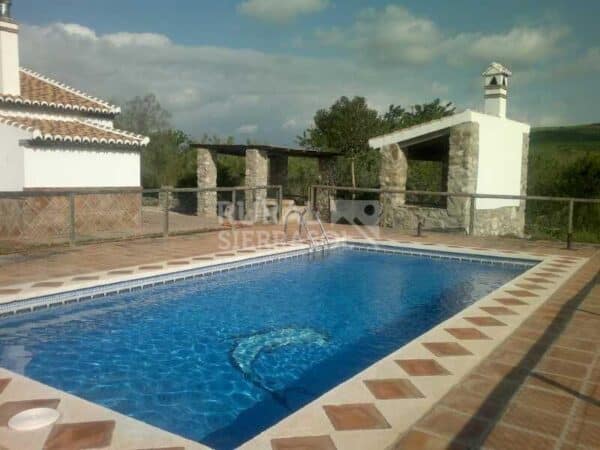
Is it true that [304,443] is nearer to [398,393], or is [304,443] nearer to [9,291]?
[398,393]

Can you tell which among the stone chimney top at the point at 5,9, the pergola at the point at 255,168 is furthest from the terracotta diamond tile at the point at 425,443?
the stone chimney top at the point at 5,9

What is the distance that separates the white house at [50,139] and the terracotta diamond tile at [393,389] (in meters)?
10.3

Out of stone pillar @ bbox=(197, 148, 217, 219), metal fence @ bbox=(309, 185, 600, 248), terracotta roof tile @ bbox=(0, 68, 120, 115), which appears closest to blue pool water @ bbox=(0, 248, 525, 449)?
metal fence @ bbox=(309, 185, 600, 248)

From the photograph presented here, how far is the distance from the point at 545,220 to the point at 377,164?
8.04 meters

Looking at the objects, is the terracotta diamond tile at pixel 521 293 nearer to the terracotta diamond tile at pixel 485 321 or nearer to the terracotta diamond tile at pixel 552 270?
the terracotta diamond tile at pixel 485 321

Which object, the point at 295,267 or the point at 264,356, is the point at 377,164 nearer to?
the point at 295,267

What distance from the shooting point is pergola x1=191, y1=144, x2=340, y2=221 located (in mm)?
15992

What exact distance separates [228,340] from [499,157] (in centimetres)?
1093

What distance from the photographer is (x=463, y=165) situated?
1236 cm

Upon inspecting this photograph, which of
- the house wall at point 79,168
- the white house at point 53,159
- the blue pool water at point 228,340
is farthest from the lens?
the house wall at point 79,168

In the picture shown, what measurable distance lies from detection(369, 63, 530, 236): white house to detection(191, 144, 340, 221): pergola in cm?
397

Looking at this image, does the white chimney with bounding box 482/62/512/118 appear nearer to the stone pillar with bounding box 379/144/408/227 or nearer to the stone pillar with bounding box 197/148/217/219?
the stone pillar with bounding box 379/144/408/227

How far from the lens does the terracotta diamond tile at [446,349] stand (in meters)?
3.81

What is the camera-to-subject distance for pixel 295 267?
27.8ft
